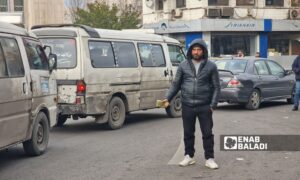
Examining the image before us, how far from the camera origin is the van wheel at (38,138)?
870 centimetres

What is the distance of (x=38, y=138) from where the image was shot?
9016 millimetres

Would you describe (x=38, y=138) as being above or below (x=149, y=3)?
below

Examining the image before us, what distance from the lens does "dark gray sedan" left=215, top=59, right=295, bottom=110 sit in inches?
612

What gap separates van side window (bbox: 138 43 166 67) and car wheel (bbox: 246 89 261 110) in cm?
320

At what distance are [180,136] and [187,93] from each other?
3284mm

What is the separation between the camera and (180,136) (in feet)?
35.2

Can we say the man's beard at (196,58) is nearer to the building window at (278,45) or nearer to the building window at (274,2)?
the building window at (274,2)

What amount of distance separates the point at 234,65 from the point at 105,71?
5.86 m

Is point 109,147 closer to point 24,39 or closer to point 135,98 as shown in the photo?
point 24,39

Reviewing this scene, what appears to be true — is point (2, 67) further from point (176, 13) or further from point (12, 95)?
point (176, 13)

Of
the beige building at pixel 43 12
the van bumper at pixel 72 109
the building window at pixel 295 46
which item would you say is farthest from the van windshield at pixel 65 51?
the beige building at pixel 43 12

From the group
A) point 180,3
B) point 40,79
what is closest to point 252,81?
point 40,79

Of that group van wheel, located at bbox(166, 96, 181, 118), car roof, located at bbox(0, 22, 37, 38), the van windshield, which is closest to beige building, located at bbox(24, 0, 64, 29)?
van wheel, located at bbox(166, 96, 181, 118)

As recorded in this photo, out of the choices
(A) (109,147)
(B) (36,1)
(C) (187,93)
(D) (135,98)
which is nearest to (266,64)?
(D) (135,98)
